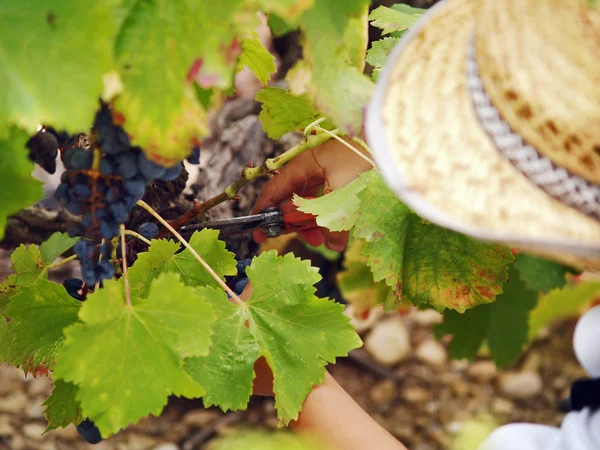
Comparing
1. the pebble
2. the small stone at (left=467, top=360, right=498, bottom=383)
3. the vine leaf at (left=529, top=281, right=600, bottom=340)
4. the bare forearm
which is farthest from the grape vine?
the vine leaf at (left=529, top=281, right=600, bottom=340)

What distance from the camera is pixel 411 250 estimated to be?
2.63 feet

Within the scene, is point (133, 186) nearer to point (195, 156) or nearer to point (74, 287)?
point (195, 156)

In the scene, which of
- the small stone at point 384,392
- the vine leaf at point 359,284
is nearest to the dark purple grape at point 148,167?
the vine leaf at point 359,284

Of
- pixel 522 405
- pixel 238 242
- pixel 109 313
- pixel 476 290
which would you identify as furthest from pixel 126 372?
pixel 522 405

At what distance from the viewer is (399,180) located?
0.47 metres

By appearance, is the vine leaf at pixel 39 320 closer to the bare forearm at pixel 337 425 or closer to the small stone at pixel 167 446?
the bare forearm at pixel 337 425

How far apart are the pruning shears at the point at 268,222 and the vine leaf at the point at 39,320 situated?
23cm

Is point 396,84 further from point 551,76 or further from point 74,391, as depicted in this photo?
point 74,391

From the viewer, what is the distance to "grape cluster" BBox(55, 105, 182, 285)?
0.56 metres

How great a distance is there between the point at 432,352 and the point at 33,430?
144cm

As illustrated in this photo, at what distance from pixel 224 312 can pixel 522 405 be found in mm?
1791

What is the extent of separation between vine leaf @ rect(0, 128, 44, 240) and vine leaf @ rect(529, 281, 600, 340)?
2.16 meters

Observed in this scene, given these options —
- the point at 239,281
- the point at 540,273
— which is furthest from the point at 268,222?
the point at 540,273

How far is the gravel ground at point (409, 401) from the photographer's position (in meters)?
1.78
